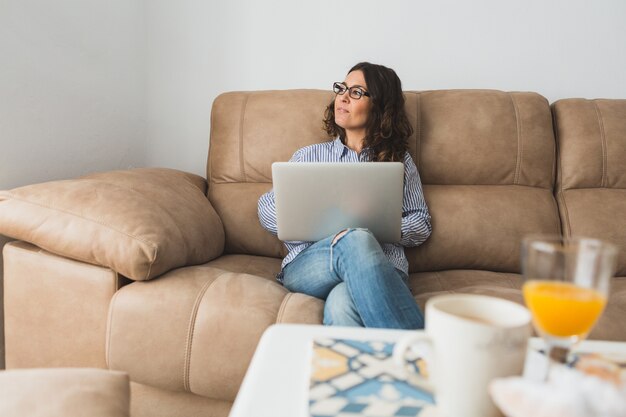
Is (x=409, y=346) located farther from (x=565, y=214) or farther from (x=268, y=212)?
(x=565, y=214)

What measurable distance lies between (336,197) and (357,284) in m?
0.22

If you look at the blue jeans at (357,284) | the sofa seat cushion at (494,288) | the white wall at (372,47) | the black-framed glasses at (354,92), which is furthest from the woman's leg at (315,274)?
the white wall at (372,47)

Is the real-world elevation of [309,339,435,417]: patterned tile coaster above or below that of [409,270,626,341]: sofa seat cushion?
above

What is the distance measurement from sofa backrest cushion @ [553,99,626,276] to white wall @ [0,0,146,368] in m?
1.74

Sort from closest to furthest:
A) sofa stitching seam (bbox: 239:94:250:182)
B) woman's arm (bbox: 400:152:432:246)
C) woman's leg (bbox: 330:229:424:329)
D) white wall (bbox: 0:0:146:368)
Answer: woman's leg (bbox: 330:229:424:329) → white wall (bbox: 0:0:146:368) → woman's arm (bbox: 400:152:432:246) → sofa stitching seam (bbox: 239:94:250:182)

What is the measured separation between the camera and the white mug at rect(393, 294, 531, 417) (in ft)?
1.41

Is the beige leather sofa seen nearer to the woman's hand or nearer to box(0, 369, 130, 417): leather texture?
the woman's hand

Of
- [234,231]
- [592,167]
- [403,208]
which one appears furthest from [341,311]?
[592,167]

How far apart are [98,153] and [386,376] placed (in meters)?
1.73

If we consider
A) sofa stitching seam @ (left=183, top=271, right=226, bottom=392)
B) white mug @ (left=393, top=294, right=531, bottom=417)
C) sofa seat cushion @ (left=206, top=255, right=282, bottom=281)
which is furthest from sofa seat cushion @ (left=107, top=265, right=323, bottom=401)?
white mug @ (left=393, top=294, right=531, bottom=417)

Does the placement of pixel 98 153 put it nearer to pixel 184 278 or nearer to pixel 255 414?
pixel 184 278

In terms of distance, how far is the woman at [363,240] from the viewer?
1139 millimetres

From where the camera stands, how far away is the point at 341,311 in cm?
119

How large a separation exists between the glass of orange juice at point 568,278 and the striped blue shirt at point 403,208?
1.09 meters
